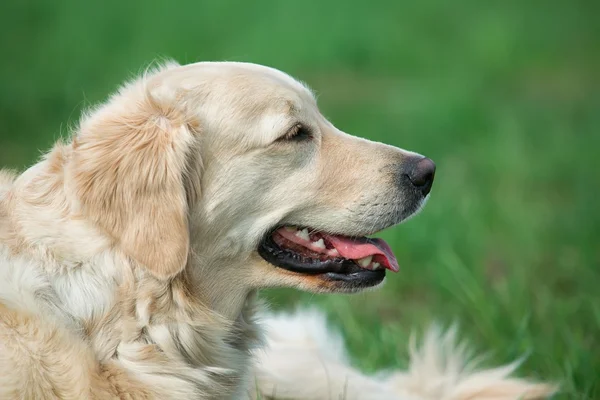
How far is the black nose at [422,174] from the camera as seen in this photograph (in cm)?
332

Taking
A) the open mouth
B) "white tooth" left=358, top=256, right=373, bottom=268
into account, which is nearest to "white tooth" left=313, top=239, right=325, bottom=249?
the open mouth

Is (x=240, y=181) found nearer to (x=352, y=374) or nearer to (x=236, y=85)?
(x=236, y=85)

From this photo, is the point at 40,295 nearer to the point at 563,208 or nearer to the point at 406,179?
the point at 406,179

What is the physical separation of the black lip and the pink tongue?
36mm

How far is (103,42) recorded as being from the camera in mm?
10234

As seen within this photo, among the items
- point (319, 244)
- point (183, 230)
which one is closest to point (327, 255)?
point (319, 244)

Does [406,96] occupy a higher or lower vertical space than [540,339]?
lower

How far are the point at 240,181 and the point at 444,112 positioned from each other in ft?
20.4

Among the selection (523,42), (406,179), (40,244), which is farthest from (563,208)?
(523,42)

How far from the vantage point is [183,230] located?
2852 mm

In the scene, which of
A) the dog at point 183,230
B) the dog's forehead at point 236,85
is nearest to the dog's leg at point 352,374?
the dog at point 183,230

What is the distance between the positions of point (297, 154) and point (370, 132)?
5.18m

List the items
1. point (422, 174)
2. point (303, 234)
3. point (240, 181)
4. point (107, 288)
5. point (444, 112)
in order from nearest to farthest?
1. point (107, 288)
2. point (240, 181)
3. point (303, 234)
4. point (422, 174)
5. point (444, 112)

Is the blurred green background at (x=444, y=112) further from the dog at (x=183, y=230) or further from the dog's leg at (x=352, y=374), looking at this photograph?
the dog at (x=183, y=230)
